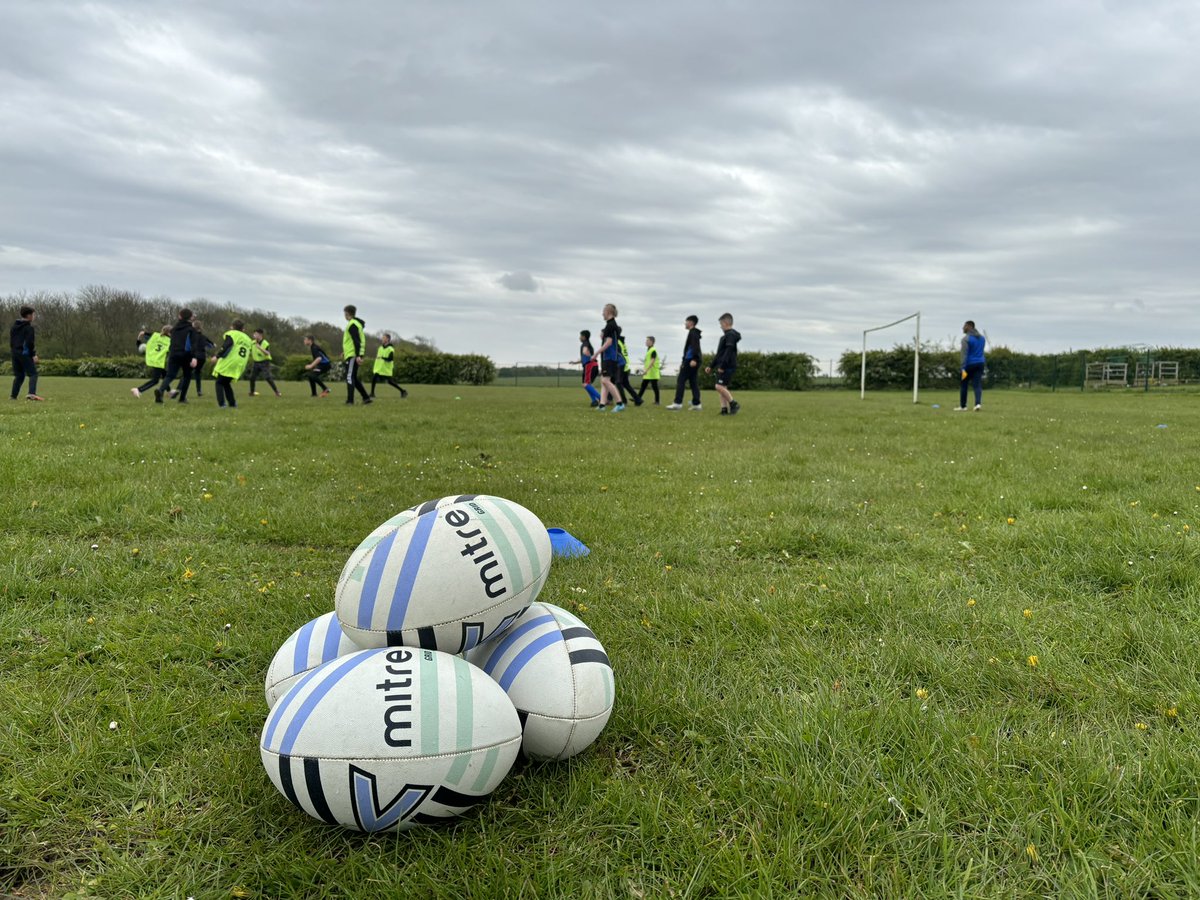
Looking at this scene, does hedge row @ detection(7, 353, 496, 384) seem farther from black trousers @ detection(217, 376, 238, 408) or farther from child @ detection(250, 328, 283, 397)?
black trousers @ detection(217, 376, 238, 408)

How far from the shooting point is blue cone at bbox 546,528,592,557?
436 cm

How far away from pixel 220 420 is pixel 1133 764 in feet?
41.1

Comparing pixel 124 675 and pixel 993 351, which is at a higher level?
pixel 993 351

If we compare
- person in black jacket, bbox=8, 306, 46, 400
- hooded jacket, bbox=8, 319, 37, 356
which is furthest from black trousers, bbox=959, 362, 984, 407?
hooded jacket, bbox=8, 319, 37, 356

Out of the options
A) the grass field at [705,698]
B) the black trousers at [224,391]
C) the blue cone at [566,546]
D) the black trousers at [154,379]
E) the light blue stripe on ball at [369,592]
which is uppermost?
the black trousers at [154,379]

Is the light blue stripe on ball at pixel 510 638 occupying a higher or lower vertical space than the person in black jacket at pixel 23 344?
lower

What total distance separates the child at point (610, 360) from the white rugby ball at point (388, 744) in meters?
14.5

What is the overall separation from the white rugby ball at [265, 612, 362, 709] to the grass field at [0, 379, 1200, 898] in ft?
0.69

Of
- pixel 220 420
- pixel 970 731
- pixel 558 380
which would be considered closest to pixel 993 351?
pixel 558 380

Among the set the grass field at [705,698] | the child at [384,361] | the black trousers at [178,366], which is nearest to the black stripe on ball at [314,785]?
the grass field at [705,698]

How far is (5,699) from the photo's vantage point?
8.37 ft

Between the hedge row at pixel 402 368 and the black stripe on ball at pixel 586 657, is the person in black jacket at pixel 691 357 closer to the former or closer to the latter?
the black stripe on ball at pixel 586 657

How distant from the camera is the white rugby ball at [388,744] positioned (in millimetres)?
1870

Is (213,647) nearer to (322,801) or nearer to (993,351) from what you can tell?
(322,801)
